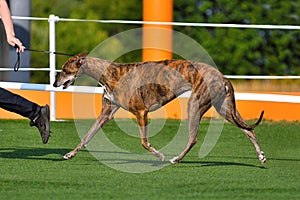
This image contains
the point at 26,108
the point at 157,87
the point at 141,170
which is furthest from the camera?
the point at 26,108

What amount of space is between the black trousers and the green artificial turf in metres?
0.39

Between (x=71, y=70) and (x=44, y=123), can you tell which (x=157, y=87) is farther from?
(x=44, y=123)

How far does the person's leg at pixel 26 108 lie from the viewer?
8.57 metres

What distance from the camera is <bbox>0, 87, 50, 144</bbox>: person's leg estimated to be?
28.1ft

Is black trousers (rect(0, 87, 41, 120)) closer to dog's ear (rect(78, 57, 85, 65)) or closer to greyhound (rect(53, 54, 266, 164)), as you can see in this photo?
greyhound (rect(53, 54, 266, 164))

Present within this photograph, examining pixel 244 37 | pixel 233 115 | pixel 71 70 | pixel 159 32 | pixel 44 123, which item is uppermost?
pixel 159 32

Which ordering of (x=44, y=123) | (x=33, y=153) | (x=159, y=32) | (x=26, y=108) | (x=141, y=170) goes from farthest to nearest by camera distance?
1. (x=159, y=32)
2. (x=33, y=153)
3. (x=44, y=123)
4. (x=26, y=108)
5. (x=141, y=170)

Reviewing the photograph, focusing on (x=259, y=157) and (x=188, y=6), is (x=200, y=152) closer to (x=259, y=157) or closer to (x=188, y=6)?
(x=259, y=157)

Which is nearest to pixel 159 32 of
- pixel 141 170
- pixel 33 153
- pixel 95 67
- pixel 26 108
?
pixel 33 153

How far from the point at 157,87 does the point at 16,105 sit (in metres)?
1.20

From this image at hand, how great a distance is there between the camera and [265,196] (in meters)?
6.68

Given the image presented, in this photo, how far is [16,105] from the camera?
858 centimetres

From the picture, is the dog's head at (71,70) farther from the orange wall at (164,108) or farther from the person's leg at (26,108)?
the orange wall at (164,108)

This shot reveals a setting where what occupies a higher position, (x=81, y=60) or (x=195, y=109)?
(x=81, y=60)
